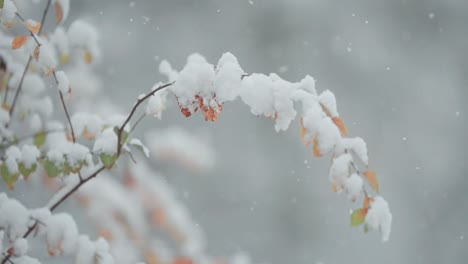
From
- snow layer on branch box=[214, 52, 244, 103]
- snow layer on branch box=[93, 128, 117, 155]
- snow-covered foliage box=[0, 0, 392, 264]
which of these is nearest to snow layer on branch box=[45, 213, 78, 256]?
snow-covered foliage box=[0, 0, 392, 264]

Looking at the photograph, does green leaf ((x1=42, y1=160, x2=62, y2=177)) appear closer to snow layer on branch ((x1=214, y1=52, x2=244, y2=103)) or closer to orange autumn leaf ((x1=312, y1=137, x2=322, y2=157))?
snow layer on branch ((x1=214, y1=52, x2=244, y2=103))

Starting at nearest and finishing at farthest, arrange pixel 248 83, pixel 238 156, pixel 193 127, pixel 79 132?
pixel 248 83 < pixel 79 132 < pixel 193 127 < pixel 238 156

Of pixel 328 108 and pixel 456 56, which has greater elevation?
pixel 456 56

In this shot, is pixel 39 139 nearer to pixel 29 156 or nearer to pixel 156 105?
pixel 29 156

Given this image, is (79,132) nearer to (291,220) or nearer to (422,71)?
(291,220)

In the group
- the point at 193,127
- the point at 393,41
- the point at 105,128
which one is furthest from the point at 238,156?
the point at 105,128
